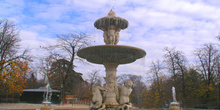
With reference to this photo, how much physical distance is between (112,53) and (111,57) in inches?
19.2

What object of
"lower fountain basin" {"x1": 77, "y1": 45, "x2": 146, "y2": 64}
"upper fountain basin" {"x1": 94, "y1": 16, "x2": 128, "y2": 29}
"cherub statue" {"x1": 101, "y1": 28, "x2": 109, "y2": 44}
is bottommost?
"lower fountain basin" {"x1": 77, "y1": 45, "x2": 146, "y2": 64}

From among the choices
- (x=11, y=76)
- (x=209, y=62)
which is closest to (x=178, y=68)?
(x=209, y=62)

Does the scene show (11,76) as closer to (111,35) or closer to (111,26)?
(111,35)

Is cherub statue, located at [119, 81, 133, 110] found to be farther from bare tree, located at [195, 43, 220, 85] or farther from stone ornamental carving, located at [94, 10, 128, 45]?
bare tree, located at [195, 43, 220, 85]

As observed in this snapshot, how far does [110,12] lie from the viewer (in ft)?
32.9

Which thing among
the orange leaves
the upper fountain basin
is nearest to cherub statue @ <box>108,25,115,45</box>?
the upper fountain basin

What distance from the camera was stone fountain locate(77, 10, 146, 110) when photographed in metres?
8.12

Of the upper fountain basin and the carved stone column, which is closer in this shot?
the carved stone column

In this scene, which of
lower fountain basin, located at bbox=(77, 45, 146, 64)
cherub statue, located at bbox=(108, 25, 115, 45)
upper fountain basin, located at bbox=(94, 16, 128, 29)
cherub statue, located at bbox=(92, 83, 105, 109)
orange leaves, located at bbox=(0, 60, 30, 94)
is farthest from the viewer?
orange leaves, located at bbox=(0, 60, 30, 94)

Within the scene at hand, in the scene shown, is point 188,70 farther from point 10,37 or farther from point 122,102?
point 10,37

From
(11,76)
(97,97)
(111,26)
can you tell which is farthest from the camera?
(11,76)

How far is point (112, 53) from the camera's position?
327 inches

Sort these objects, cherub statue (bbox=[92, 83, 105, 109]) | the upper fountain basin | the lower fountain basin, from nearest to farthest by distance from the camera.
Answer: the lower fountain basin
cherub statue (bbox=[92, 83, 105, 109])
the upper fountain basin

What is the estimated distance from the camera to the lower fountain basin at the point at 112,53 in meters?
7.86
